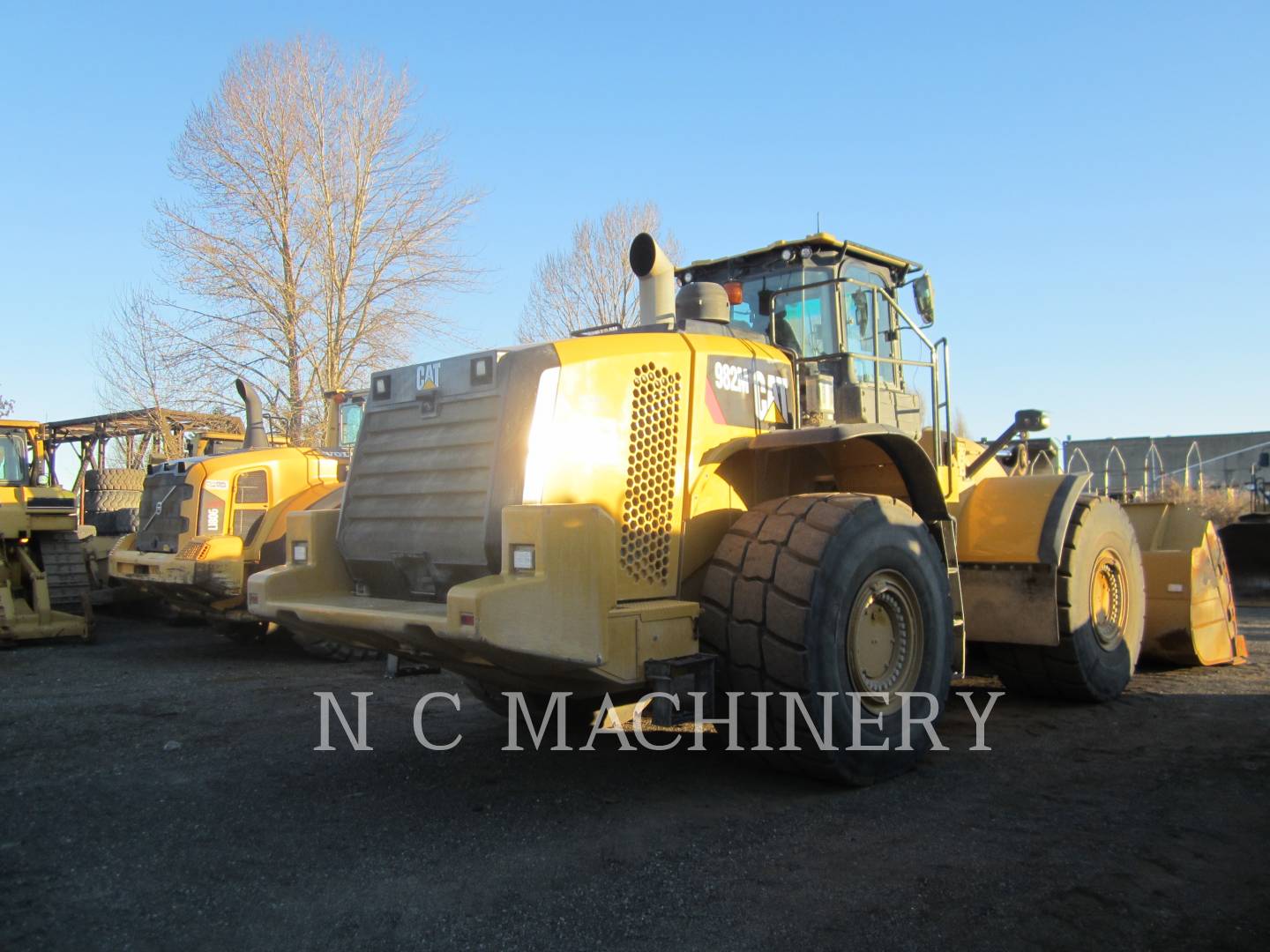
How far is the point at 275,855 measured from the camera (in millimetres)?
4086

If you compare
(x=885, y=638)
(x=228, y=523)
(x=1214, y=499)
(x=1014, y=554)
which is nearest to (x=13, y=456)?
(x=228, y=523)

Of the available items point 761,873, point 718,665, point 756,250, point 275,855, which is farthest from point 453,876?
point 756,250

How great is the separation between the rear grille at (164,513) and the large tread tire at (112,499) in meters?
6.71

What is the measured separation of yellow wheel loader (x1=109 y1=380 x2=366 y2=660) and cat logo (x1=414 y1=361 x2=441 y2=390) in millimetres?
4388

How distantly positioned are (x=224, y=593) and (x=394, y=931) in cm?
705

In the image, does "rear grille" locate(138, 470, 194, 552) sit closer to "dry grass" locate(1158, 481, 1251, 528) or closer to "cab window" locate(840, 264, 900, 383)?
"cab window" locate(840, 264, 900, 383)

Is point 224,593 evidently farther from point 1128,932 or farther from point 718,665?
point 1128,932

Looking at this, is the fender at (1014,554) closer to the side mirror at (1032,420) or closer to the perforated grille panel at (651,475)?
the side mirror at (1032,420)

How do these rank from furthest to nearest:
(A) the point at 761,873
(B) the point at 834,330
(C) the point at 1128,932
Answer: (B) the point at 834,330 < (A) the point at 761,873 < (C) the point at 1128,932

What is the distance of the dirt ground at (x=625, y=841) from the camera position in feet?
10.8

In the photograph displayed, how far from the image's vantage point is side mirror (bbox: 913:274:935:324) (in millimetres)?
6508

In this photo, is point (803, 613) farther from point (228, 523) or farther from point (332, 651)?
point (228, 523)

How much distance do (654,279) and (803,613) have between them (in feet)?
6.73

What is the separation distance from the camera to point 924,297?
6.55 meters
